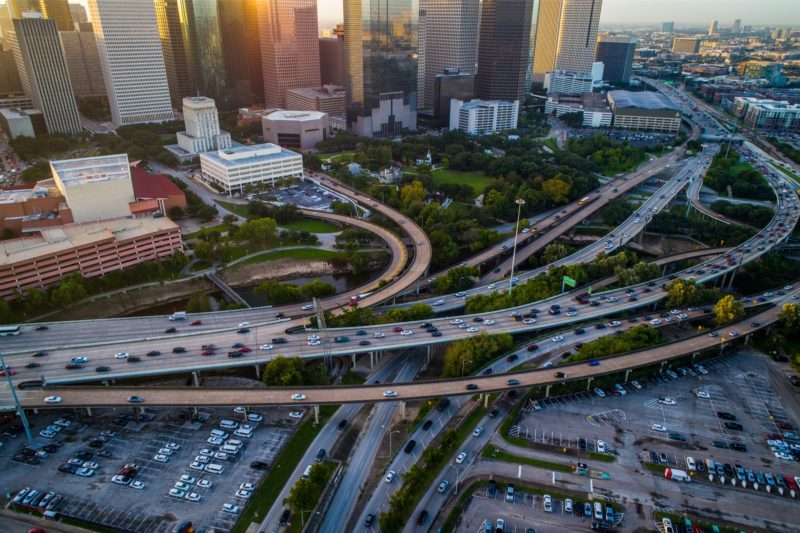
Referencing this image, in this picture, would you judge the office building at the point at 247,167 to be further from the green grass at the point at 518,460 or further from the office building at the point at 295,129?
the green grass at the point at 518,460

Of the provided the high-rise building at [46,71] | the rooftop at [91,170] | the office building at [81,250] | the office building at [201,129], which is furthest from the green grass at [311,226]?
the high-rise building at [46,71]

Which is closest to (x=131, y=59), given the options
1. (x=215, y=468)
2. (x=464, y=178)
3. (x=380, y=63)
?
(x=380, y=63)

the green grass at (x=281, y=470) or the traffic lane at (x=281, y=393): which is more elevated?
the traffic lane at (x=281, y=393)

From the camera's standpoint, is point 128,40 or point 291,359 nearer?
point 291,359

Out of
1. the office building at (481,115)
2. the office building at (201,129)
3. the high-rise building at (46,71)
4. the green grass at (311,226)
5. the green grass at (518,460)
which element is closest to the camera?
the green grass at (518,460)

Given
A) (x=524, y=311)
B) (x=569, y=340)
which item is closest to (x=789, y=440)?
(x=569, y=340)

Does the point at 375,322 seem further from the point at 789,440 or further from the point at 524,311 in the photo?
the point at 789,440

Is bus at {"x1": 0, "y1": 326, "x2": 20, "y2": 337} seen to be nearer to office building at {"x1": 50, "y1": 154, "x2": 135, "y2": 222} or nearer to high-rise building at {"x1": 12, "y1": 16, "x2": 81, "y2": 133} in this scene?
office building at {"x1": 50, "y1": 154, "x2": 135, "y2": 222}
